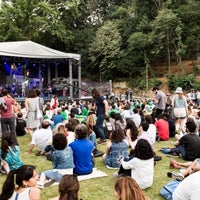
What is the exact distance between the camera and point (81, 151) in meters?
4.98

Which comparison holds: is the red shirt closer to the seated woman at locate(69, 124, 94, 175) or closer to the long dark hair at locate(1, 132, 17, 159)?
the seated woman at locate(69, 124, 94, 175)

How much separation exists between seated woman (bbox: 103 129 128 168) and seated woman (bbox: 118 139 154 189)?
890mm


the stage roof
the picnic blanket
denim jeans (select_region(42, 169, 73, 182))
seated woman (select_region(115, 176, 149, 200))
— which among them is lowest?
the picnic blanket

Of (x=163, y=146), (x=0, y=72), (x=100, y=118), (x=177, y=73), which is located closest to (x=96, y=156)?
A: (x=100, y=118)

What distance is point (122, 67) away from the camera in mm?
29641

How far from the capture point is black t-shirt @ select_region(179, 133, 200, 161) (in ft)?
18.6

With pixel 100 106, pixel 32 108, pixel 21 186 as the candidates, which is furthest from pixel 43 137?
pixel 21 186

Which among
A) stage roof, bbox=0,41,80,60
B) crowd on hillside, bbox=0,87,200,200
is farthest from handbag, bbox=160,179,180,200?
stage roof, bbox=0,41,80,60

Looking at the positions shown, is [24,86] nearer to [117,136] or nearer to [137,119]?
[137,119]

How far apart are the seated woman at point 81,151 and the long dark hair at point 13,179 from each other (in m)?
1.84

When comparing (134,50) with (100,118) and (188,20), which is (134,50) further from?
(100,118)

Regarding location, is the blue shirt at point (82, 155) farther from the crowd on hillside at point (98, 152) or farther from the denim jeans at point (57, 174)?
the denim jeans at point (57, 174)

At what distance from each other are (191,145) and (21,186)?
11.7 ft

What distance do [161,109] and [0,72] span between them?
14.3 metres
